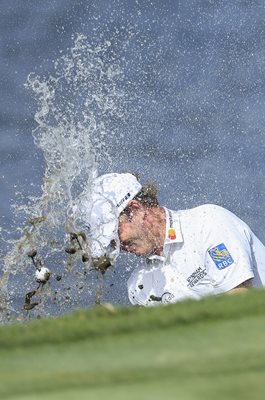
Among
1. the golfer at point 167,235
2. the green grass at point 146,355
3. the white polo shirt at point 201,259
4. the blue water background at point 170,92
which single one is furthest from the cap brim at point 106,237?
the green grass at point 146,355

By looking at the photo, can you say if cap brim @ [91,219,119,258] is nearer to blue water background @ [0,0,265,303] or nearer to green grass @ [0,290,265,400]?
blue water background @ [0,0,265,303]

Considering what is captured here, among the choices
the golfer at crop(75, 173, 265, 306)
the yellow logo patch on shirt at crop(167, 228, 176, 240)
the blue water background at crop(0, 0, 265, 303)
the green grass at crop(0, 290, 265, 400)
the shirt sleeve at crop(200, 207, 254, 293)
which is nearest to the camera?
the green grass at crop(0, 290, 265, 400)

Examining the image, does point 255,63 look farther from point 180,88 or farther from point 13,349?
point 13,349

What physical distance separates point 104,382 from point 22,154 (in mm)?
7851

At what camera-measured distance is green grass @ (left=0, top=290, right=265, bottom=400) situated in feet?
4.02

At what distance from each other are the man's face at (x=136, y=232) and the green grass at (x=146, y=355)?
303 cm

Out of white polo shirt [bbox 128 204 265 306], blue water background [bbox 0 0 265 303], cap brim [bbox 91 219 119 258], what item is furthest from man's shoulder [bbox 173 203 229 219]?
blue water background [bbox 0 0 265 303]

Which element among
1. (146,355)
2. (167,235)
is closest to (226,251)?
(167,235)

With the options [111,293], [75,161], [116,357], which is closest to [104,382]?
[116,357]

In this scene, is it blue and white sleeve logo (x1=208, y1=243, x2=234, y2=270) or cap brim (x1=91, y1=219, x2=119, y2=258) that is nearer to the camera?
blue and white sleeve logo (x1=208, y1=243, x2=234, y2=270)

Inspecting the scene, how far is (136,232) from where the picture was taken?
4.40 metres

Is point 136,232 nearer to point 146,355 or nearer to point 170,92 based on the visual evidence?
point 146,355

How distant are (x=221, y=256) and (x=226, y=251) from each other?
0.03m

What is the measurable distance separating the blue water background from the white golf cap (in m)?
2.76
